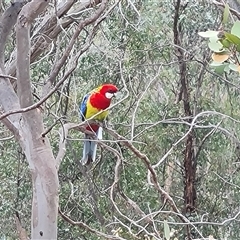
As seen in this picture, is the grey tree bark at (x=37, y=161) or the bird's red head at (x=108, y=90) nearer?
the grey tree bark at (x=37, y=161)

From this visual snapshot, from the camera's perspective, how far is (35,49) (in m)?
2.81

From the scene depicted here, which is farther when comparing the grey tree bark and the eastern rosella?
the eastern rosella

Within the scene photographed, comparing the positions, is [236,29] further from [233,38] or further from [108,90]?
[108,90]

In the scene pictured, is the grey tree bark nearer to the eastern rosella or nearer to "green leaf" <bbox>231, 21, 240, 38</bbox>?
the eastern rosella

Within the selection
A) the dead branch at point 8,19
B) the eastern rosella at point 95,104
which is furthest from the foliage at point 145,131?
the dead branch at point 8,19

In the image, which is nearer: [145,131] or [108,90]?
[108,90]

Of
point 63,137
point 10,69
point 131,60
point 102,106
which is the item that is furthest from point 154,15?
point 63,137

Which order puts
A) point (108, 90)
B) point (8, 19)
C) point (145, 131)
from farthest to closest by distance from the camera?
point (145, 131), point (108, 90), point (8, 19)

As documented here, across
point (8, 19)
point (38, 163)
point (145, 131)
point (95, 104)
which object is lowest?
point (145, 131)

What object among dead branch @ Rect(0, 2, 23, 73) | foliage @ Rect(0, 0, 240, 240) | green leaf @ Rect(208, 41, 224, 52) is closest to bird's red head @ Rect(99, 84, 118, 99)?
foliage @ Rect(0, 0, 240, 240)

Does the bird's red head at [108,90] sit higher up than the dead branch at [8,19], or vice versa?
the dead branch at [8,19]

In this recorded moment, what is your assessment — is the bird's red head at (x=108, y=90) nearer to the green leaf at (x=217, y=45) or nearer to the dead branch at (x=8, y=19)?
the dead branch at (x=8, y=19)

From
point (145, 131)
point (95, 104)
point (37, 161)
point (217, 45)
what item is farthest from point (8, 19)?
point (217, 45)

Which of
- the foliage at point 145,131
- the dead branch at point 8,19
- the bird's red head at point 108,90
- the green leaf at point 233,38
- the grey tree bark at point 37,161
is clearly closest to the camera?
the green leaf at point 233,38
